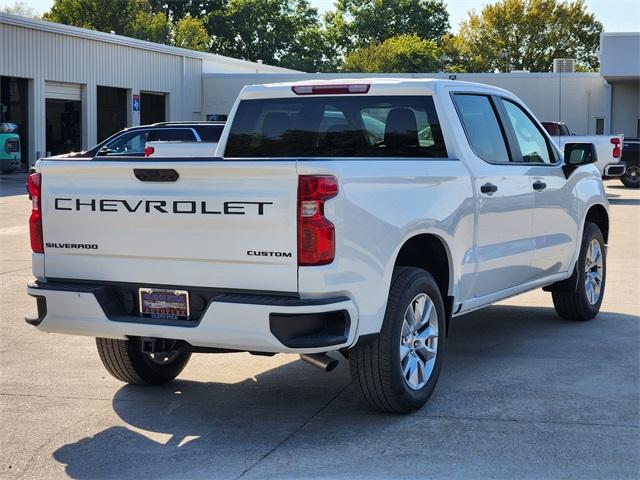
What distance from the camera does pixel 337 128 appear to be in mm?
7172

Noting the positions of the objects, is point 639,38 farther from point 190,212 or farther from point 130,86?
point 190,212

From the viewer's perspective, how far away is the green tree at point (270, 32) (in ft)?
291

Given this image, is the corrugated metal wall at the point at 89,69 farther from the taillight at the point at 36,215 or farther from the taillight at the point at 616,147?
the taillight at the point at 36,215

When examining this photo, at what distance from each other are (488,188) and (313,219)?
205 cm

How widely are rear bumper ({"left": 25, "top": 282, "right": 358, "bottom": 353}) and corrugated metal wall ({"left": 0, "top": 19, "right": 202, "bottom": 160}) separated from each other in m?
29.6

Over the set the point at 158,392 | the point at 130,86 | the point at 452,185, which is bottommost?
the point at 158,392

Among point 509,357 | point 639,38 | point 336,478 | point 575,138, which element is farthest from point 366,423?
point 639,38

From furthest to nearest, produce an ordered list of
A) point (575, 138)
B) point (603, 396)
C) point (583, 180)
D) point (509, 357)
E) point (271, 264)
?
point (575, 138) → point (583, 180) → point (509, 357) → point (603, 396) → point (271, 264)

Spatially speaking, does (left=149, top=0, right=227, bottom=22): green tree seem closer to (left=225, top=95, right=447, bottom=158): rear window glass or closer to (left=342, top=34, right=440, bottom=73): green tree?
(left=342, top=34, right=440, bottom=73): green tree

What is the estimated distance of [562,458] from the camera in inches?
202

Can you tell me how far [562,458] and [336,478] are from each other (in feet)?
3.94

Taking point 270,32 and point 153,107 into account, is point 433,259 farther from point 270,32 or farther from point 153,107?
point 270,32

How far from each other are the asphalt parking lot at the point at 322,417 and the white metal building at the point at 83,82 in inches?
1102

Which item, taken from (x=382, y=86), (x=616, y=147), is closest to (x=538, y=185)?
(x=382, y=86)
